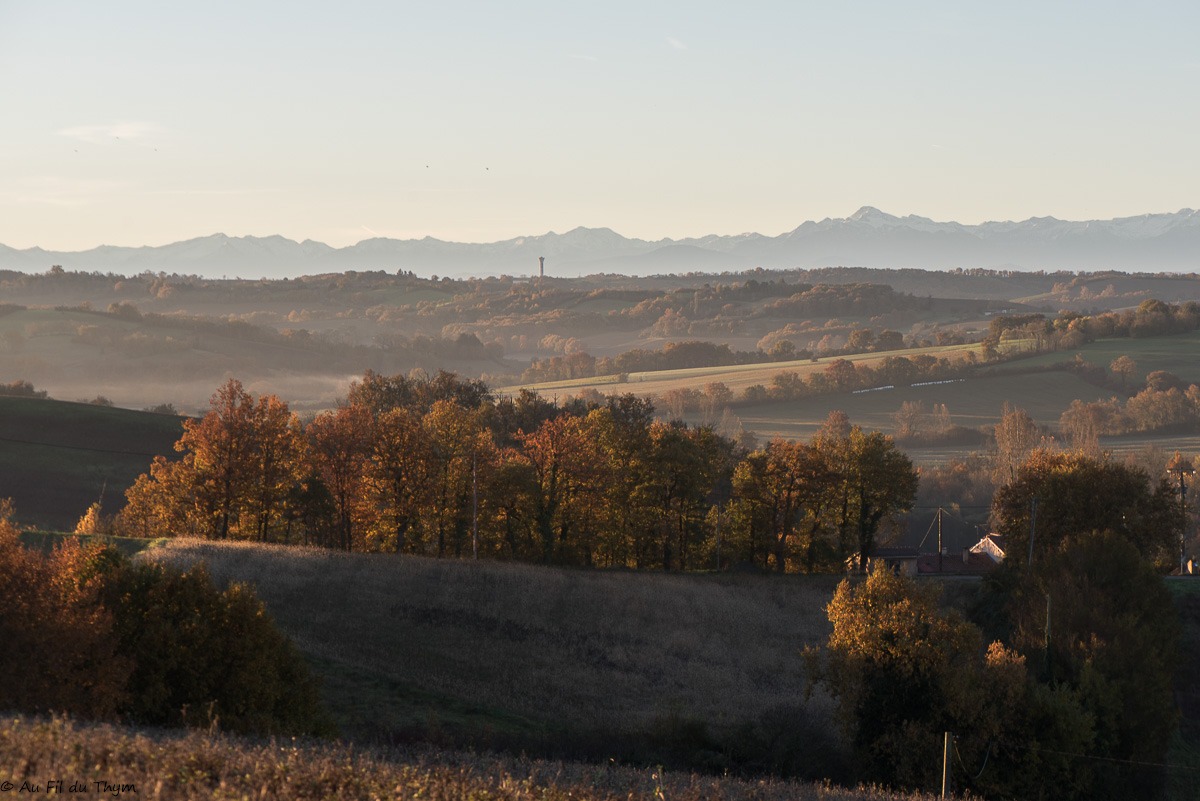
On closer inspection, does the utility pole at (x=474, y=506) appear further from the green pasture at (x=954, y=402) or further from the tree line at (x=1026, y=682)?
the green pasture at (x=954, y=402)

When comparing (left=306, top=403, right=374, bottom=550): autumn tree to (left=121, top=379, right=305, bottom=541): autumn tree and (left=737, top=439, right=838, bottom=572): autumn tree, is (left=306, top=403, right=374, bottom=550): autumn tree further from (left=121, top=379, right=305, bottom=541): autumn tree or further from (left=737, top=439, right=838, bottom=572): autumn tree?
(left=737, top=439, right=838, bottom=572): autumn tree

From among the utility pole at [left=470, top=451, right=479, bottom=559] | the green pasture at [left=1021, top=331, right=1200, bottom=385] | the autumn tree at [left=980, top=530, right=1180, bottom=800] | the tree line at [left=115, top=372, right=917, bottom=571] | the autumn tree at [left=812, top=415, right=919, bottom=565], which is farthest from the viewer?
the green pasture at [left=1021, top=331, right=1200, bottom=385]

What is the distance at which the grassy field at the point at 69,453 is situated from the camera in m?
86.2

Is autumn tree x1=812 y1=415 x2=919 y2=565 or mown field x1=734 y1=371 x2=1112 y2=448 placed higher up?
autumn tree x1=812 y1=415 x2=919 y2=565

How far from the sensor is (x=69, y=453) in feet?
317

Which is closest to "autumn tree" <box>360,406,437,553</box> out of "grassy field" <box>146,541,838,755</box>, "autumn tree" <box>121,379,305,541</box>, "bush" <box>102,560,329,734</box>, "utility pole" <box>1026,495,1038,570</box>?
"autumn tree" <box>121,379,305,541</box>

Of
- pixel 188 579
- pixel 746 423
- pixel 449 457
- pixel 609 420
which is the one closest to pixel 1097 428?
pixel 746 423

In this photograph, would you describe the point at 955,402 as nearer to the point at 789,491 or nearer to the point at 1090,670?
the point at 789,491

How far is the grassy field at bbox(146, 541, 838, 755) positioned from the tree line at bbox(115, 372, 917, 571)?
8985mm

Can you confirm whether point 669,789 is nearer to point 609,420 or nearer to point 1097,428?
point 609,420

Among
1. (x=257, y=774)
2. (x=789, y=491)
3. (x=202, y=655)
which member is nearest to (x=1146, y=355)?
(x=789, y=491)

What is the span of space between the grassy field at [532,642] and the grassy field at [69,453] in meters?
35.2

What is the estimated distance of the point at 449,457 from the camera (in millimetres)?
73125

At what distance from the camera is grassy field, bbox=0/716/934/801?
53.9 ft
